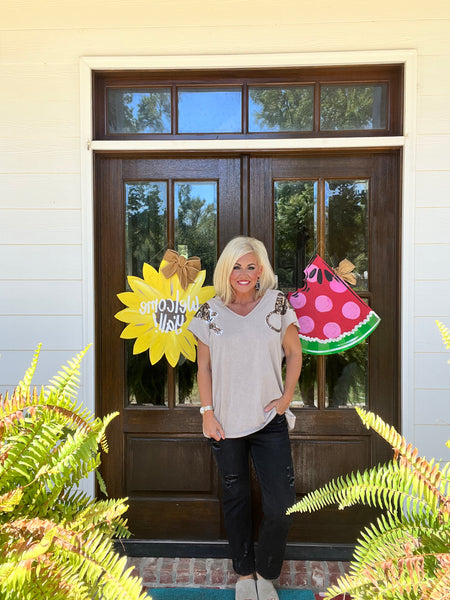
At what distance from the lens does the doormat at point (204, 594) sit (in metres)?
2.25

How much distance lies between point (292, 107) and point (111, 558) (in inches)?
87.3

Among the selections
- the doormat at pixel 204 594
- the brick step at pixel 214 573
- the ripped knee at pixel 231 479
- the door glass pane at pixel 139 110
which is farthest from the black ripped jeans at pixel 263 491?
the door glass pane at pixel 139 110

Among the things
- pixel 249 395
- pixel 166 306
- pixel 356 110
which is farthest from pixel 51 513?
pixel 356 110

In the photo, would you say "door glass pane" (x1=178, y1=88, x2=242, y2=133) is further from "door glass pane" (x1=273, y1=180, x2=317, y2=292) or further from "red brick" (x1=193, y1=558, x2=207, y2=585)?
"red brick" (x1=193, y1=558, x2=207, y2=585)

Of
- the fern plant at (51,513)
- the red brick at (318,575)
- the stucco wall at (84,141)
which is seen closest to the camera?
the fern plant at (51,513)

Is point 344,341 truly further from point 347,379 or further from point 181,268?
point 181,268

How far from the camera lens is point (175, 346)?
8.57 feet

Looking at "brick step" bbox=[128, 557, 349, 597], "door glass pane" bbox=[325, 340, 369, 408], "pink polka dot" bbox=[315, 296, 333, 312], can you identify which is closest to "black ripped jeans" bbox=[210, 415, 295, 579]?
"brick step" bbox=[128, 557, 349, 597]

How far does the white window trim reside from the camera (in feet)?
8.07

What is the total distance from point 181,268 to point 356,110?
1.21 meters

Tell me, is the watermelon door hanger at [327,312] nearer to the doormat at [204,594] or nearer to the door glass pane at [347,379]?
the door glass pane at [347,379]

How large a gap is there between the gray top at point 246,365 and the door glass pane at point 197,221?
548 millimetres

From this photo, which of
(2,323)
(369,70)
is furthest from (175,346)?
(369,70)

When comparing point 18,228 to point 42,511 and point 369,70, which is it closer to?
point 42,511
